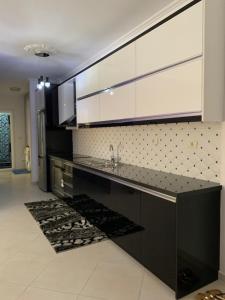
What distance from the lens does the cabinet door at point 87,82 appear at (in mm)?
3598

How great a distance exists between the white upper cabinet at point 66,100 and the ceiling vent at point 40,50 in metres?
0.71

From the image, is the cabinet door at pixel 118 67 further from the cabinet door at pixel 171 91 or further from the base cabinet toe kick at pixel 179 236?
the base cabinet toe kick at pixel 179 236

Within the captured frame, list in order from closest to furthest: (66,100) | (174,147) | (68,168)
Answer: (174,147) → (68,168) → (66,100)

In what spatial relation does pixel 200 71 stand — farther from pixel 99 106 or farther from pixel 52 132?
pixel 52 132

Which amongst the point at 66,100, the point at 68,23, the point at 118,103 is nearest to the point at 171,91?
the point at 118,103

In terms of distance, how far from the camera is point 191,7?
196 centimetres

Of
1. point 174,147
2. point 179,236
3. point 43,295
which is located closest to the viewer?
point 179,236

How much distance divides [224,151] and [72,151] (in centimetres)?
396

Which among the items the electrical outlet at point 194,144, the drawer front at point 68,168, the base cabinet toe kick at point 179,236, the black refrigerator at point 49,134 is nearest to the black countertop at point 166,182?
the base cabinet toe kick at point 179,236

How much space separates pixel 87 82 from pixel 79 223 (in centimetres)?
214

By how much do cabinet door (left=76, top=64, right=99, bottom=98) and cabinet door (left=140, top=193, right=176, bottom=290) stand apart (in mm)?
2029

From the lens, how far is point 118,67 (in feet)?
9.96

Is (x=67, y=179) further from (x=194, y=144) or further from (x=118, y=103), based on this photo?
(x=194, y=144)

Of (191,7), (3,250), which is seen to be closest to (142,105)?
(191,7)
